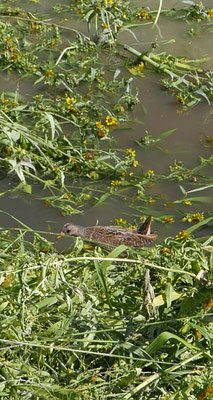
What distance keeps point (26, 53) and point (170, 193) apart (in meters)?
2.57

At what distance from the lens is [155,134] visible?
6.09 meters

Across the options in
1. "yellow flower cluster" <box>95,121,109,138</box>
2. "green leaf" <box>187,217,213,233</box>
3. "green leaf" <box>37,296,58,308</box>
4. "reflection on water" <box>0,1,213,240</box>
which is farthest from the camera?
"yellow flower cluster" <box>95,121,109,138</box>

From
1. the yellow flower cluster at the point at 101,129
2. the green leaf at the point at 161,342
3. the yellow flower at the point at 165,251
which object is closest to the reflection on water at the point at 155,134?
the yellow flower cluster at the point at 101,129

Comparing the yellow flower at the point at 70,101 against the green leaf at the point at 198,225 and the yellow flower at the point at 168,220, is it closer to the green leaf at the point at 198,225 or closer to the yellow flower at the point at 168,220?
the yellow flower at the point at 168,220

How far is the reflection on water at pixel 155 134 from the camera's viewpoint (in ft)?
17.3

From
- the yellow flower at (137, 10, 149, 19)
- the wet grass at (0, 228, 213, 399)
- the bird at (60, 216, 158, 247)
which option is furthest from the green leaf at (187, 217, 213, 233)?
the yellow flower at (137, 10, 149, 19)

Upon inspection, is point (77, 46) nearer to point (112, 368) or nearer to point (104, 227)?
point (104, 227)

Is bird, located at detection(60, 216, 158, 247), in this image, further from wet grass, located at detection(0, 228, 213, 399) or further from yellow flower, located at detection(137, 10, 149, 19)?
yellow flower, located at detection(137, 10, 149, 19)

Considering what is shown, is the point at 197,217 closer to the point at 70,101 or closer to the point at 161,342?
the point at 70,101

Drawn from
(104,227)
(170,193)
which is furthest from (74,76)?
(104,227)

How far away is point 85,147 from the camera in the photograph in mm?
5805

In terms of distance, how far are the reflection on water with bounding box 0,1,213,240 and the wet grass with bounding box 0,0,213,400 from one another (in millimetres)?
59

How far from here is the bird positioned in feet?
15.8

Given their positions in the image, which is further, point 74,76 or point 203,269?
point 74,76
